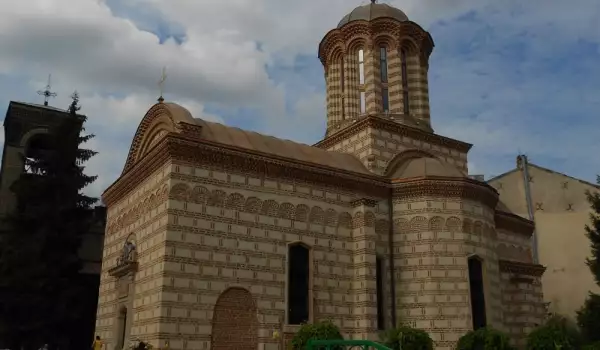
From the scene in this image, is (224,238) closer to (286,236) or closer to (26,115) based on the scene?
(286,236)

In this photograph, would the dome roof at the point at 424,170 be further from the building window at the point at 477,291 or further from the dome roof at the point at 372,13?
the dome roof at the point at 372,13

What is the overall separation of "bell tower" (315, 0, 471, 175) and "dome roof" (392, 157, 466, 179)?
1047 mm

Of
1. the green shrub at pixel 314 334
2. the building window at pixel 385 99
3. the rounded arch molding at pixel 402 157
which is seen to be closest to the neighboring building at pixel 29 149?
the building window at pixel 385 99

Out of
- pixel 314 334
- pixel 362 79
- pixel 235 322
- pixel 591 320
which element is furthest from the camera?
pixel 591 320

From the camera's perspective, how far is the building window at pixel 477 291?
579 inches

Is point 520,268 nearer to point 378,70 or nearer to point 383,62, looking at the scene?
point 378,70

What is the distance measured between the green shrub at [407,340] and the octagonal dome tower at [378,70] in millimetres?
7699

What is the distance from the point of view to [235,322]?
12469mm

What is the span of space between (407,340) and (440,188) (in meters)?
4.59

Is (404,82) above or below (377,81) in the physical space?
above

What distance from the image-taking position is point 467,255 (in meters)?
14.8

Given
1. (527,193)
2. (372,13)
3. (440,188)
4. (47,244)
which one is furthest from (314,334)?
(527,193)

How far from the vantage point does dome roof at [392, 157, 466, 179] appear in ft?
51.0

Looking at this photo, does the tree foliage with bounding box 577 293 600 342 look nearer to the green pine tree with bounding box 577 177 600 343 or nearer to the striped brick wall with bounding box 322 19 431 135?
the green pine tree with bounding box 577 177 600 343
